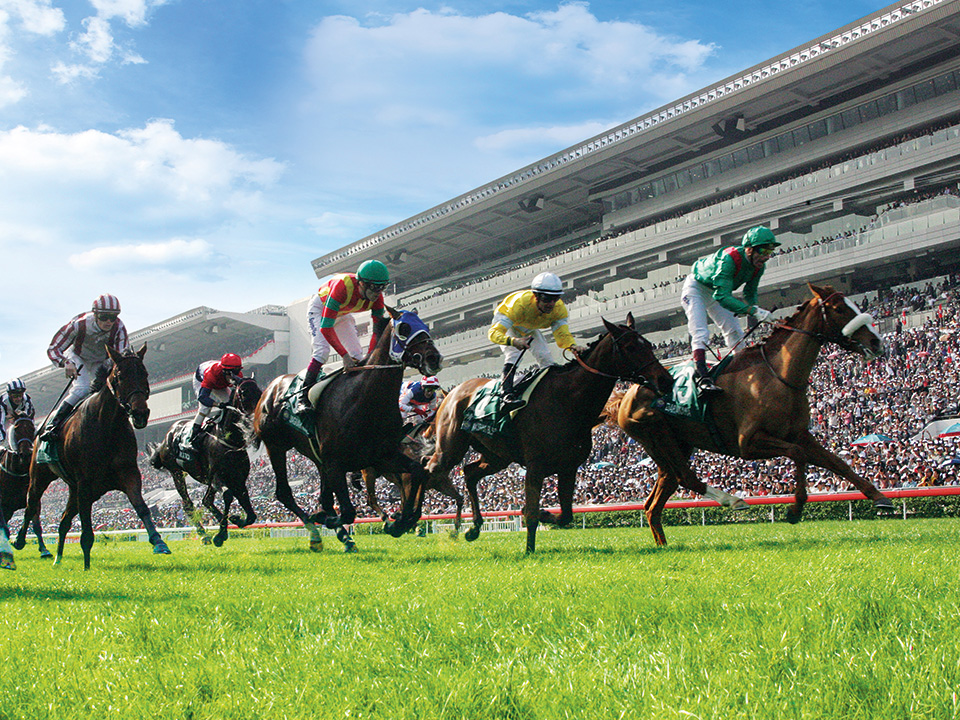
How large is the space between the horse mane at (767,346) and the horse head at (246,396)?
20.5 feet

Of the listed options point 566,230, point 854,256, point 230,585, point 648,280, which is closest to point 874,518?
point 230,585

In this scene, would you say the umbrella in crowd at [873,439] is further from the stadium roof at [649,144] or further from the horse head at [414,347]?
the stadium roof at [649,144]

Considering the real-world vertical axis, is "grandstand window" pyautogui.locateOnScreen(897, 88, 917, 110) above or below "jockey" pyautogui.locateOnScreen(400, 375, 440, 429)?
above

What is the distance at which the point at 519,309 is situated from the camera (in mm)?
8594

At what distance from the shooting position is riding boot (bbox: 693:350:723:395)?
7.80 meters

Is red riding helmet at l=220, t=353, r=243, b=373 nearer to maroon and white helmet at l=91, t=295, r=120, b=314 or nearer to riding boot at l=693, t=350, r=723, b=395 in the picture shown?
maroon and white helmet at l=91, t=295, r=120, b=314

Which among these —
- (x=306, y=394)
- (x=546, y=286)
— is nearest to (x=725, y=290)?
(x=546, y=286)

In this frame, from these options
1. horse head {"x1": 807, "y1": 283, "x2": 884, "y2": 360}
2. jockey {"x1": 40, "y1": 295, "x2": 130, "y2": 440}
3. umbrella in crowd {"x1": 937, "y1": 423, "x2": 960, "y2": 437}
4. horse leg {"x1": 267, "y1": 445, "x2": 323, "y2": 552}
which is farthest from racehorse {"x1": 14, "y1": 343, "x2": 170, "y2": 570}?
umbrella in crowd {"x1": 937, "y1": 423, "x2": 960, "y2": 437}

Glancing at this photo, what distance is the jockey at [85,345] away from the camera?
8.98 meters

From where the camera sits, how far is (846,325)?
23.8ft

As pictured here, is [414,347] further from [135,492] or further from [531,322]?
[135,492]

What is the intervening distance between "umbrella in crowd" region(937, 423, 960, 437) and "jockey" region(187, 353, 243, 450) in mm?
15033

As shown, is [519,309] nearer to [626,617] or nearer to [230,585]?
[230,585]

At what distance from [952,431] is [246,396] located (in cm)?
1564
